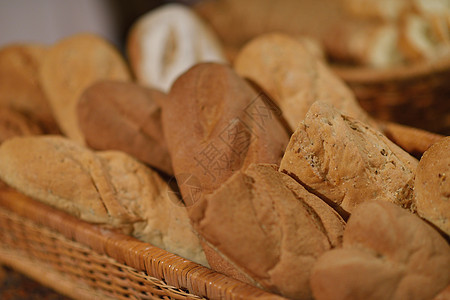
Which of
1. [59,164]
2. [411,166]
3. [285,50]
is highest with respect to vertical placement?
[285,50]

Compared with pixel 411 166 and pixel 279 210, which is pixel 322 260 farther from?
pixel 411 166

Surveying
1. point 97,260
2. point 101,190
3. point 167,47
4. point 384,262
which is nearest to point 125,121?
point 101,190

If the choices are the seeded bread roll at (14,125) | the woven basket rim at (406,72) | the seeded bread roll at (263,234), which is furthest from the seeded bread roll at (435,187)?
the seeded bread roll at (14,125)

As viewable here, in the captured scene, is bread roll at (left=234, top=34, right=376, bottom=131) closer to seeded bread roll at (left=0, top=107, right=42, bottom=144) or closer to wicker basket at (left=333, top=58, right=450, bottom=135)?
wicker basket at (left=333, top=58, right=450, bottom=135)

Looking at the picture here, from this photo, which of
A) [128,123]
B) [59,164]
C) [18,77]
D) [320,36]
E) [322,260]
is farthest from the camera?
[320,36]

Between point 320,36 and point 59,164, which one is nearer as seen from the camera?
point 59,164

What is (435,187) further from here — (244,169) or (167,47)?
(167,47)

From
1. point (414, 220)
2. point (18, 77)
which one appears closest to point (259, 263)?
point (414, 220)
